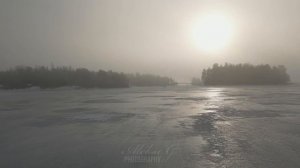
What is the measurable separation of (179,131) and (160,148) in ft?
10.7

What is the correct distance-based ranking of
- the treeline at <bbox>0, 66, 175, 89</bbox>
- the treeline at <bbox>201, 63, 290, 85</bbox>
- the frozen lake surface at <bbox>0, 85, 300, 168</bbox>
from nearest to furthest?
the frozen lake surface at <bbox>0, 85, 300, 168</bbox> → the treeline at <bbox>0, 66, 175, 89</bbox> → the treeline at <bbox>201, 63, 290, 85</bbox>

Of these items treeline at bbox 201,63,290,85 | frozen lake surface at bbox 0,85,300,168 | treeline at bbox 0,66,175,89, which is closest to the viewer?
frozen lake surface at bbox 0,85,300,168

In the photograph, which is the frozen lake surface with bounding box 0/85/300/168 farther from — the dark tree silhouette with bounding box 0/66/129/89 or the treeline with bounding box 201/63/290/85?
the treeline with bounding box 201/63/290/85

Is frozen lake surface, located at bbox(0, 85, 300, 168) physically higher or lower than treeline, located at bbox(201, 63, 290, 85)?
lower

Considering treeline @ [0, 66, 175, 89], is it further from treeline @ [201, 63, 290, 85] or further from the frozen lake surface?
the frozen lake surface

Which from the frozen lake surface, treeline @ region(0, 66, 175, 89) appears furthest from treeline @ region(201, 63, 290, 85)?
the frozen lake surface

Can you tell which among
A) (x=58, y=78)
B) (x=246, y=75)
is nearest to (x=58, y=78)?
(x=58, y=78)

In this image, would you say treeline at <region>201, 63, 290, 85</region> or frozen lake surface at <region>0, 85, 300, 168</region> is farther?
treeline at <region>201, 63, 290, 85</region>

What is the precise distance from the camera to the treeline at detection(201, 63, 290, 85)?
123 meters

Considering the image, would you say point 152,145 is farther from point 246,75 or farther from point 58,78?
point 246,75

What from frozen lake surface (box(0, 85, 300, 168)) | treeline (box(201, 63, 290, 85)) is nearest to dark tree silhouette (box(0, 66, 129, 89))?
treeline (box(201, 63, 290, 85))

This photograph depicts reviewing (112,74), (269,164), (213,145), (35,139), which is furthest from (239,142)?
(112,74)

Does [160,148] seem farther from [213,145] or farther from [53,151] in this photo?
[53,151]

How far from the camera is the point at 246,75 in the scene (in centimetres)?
12644
